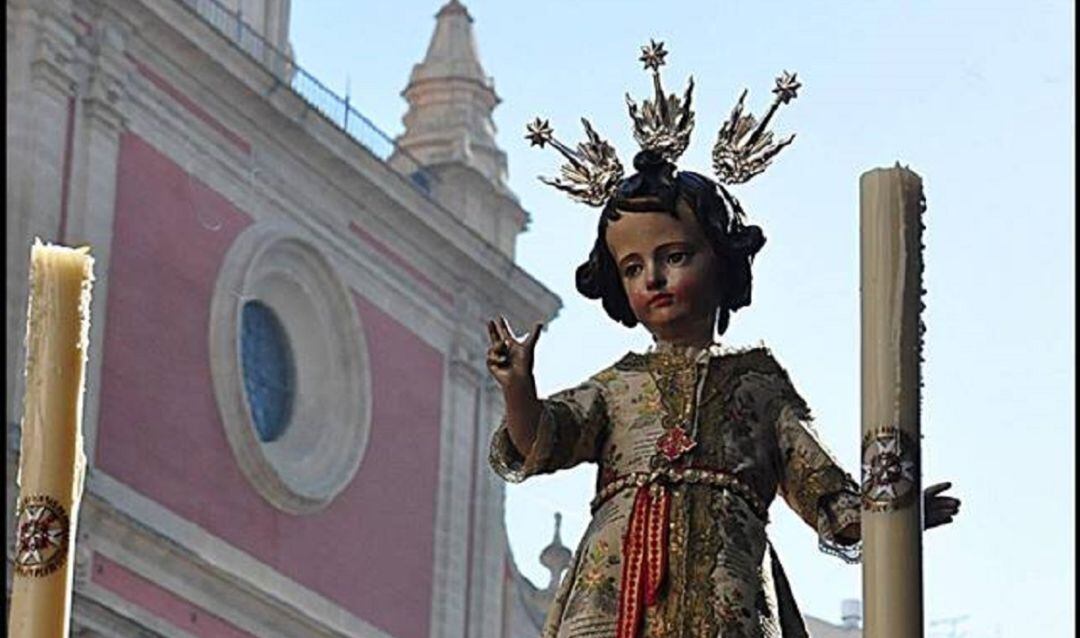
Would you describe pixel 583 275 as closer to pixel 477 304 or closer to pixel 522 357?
pixel 522 357

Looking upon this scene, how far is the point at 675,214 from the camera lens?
3275mm

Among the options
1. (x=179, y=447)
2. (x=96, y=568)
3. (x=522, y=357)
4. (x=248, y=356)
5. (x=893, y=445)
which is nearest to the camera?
(x=893, y=445)

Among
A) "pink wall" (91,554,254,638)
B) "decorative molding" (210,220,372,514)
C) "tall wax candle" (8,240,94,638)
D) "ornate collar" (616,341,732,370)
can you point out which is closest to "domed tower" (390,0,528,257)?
"decorative molding" (210,220,372,514)

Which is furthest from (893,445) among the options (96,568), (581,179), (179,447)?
(179,447)

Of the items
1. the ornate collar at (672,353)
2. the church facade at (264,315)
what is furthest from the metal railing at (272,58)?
the ornate collar at (672,353)

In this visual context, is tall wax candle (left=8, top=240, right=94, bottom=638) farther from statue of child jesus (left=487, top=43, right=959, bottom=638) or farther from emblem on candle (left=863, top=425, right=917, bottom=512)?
emblem on candle (left=863, top=425, right=917, bottom=512)

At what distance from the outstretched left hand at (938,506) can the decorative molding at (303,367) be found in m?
18.4

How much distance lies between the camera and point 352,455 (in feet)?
74.4

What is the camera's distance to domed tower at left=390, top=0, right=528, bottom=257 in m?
23.8

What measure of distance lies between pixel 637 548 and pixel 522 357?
0.72 ft

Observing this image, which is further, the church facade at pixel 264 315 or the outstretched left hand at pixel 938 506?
the church facade at pixel 264 315

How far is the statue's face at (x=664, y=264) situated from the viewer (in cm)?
328

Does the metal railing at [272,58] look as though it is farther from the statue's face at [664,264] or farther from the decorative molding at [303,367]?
the statue's face at [664,264]

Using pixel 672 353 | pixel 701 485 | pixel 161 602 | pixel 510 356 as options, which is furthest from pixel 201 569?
pixel 510 356
